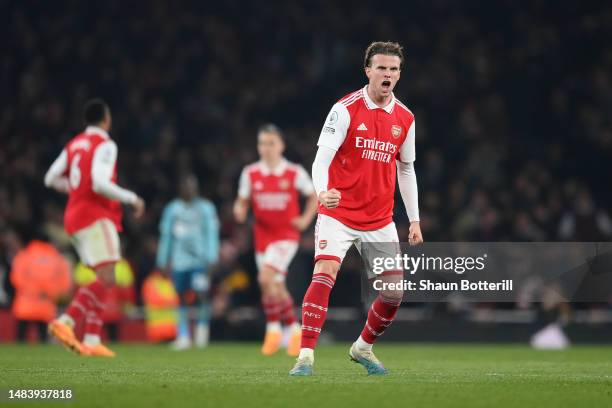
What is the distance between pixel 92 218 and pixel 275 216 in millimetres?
2506

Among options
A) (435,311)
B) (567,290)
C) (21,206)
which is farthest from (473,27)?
(567,290)

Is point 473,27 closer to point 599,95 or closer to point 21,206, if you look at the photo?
point 599,95

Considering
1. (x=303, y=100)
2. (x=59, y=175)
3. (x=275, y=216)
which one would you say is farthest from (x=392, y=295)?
(x=303, y=100)

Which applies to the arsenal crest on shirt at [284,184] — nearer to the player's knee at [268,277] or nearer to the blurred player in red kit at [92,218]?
the player's knee at [268,277]

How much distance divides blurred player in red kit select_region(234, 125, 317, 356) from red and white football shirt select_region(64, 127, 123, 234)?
204cm

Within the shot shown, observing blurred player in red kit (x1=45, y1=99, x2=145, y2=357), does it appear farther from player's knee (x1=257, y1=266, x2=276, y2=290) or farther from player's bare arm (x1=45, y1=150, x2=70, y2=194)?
player's knee (x1=257, y1=266, x2=276, y2=290)

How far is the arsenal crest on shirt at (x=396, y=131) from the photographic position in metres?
8.18

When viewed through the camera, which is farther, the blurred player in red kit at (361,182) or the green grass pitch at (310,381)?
the blurred player in red kit at (361,182)

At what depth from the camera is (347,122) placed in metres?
8.02

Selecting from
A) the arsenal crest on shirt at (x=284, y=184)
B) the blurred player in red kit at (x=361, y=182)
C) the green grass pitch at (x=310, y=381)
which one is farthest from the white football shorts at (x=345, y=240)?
the arsenal crest on shirt at (x=284, y=184)

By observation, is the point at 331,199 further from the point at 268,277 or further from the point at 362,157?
the point at 268,277

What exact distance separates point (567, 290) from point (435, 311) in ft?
29.1

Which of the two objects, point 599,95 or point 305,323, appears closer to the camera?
point 305,323

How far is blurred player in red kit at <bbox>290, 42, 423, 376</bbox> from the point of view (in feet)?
25.9
